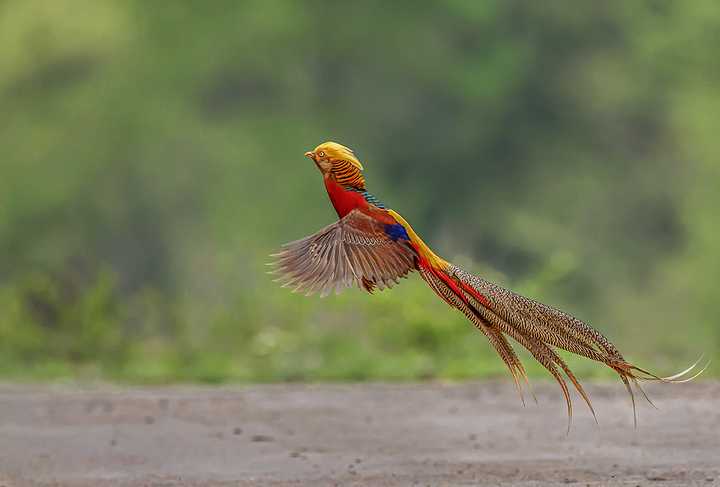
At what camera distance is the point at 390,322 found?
14836 mm

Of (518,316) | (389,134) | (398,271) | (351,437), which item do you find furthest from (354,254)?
(389,134)

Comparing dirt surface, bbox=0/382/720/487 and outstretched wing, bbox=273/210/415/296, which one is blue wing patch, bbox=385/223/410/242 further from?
dirt surface, bbox=0/382/720/487

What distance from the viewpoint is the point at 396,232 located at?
6.07m

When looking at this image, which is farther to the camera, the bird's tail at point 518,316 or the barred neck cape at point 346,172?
the bird's tail at point 518,316

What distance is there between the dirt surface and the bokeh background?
1355 centimetres

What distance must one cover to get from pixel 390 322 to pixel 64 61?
17.3 m

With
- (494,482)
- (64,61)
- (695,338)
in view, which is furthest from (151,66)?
(494,482)

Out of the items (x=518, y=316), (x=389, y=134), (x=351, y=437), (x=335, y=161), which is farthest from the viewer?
(x=389, y=134)

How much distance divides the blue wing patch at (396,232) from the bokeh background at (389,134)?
741 inches

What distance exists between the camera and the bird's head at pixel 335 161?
5.92 m

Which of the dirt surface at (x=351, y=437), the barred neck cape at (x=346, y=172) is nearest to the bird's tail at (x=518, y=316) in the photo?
the barred neck cape at (x=346, y=172)

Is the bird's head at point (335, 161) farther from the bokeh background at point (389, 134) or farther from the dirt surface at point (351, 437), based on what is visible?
the bokeh background at point (389, 134)

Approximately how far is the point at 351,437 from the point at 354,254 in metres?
3.92

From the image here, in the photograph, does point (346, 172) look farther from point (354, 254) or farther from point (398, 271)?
point (398, 271)
